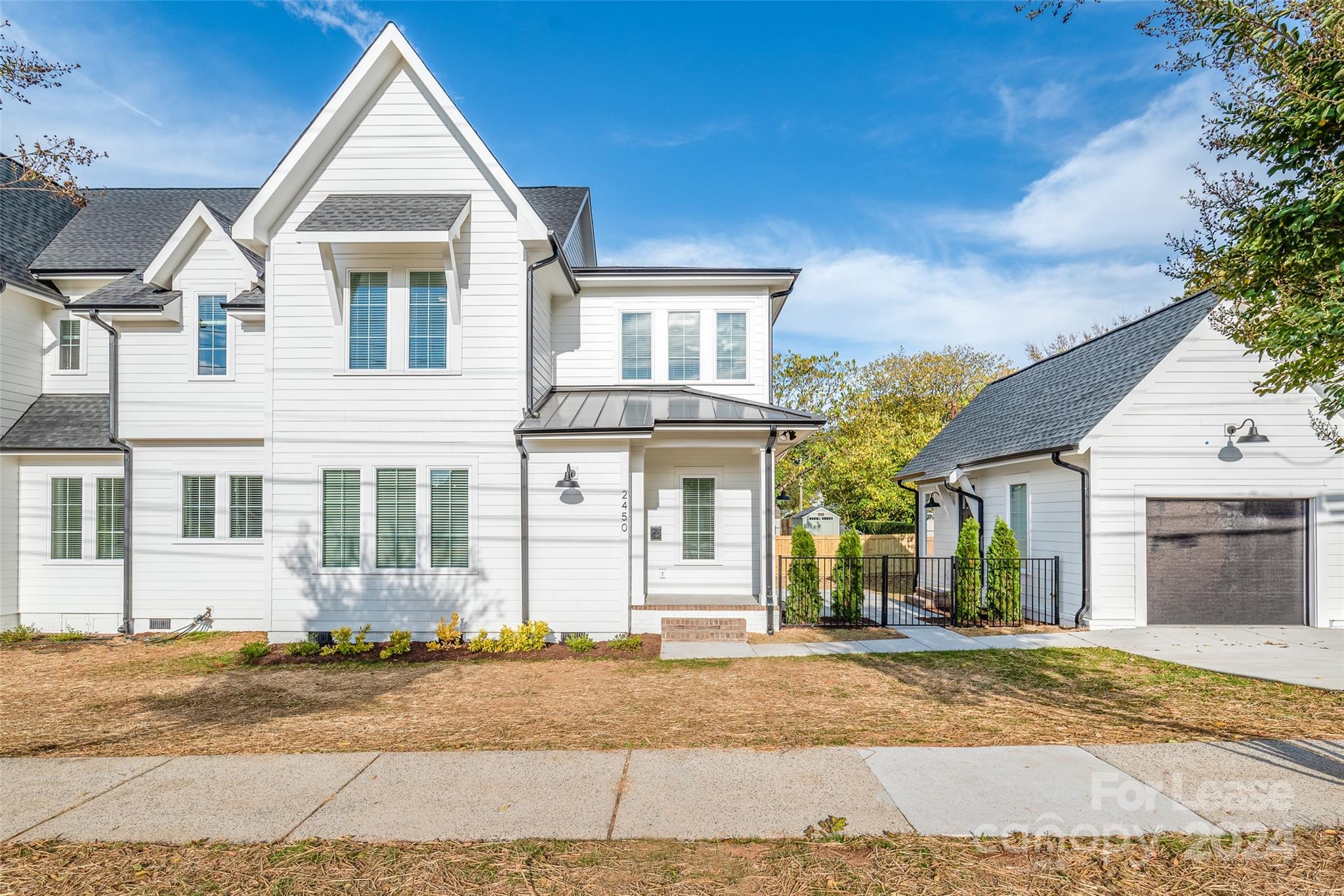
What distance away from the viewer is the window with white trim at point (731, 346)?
43.3 ft

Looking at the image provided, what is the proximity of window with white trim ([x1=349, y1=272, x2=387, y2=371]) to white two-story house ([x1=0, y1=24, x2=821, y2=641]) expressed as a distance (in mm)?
48

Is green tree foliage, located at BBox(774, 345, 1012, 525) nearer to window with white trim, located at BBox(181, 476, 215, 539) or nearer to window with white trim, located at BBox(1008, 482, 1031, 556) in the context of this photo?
window with white trim, located at BBox(1008, 482, 1031, 556)

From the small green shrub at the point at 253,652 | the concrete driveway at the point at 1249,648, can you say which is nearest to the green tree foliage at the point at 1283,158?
the concrete driveway at the point at 1249,648

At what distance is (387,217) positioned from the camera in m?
10.2

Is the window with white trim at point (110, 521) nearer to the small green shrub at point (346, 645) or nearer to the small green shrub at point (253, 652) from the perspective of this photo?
the small green shrub at point (253, 652)

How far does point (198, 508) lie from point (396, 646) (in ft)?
18.7

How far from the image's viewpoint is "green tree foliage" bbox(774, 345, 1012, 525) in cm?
2827

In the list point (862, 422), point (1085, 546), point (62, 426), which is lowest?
point (1085, 546)

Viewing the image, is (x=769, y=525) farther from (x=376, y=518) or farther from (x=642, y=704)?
(x=376, y=518)

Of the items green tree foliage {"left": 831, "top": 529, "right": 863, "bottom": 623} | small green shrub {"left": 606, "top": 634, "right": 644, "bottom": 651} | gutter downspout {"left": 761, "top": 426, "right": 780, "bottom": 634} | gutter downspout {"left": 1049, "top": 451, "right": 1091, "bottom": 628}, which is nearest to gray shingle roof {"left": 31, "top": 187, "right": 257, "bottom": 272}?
small green shrub {"left": 606, "top": 634, "right": 644, "bottom": 651}

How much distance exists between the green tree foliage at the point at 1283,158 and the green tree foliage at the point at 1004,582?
7160mm

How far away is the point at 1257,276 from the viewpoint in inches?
193

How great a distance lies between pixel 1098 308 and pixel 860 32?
1091 inches

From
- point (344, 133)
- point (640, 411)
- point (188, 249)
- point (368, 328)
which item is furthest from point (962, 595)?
point (188, 249)
